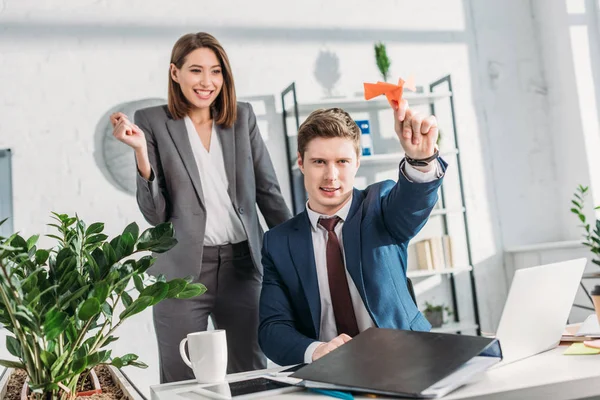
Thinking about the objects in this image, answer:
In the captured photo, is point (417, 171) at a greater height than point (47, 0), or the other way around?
point (47, 0)

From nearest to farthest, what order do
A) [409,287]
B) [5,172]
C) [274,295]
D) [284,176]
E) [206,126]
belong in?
[274,295] → [409,287] → [206,126] → [5,172] → [284,176]

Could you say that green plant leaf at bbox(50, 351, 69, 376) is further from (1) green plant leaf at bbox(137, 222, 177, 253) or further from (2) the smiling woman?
(2) the smiling woman

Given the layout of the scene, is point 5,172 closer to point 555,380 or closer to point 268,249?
point 268,249

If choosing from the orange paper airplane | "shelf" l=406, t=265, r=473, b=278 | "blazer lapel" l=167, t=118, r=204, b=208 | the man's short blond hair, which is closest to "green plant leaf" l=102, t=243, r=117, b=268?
the orange paper airplane

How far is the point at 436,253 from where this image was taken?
3588 millimetres

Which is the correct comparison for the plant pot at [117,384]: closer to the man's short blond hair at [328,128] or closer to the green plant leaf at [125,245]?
the green plant leaf at [125,245]

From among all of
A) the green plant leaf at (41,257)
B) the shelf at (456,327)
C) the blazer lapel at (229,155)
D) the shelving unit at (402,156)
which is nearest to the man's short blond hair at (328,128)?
the blazer lapel at (229,155)

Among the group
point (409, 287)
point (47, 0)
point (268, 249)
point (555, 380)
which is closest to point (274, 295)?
Answer: point (268, 249)

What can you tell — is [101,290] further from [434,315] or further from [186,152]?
[434,315]

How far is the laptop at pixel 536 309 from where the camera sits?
117 centimetres

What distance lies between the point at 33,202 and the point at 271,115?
4.31 ft

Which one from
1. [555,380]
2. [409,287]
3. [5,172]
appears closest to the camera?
[555,380]

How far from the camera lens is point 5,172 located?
10.7 feet

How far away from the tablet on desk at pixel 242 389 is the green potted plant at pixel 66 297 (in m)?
0.17
